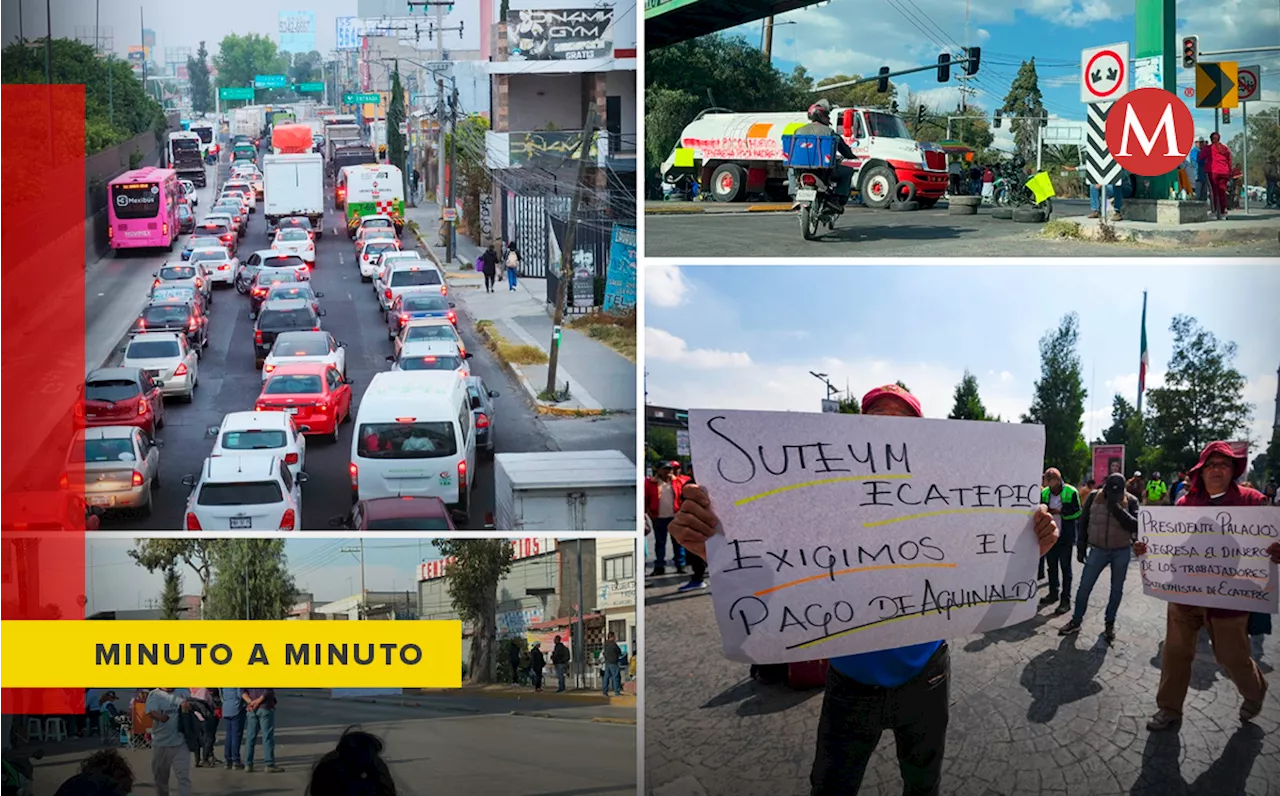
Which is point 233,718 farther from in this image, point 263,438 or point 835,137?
point 835,137

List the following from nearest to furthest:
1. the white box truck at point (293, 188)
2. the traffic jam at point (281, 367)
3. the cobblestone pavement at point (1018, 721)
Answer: the cobblestone pavement at point (1018, 721) → the traffic jam at point (281, 367) → the white box truck at point (293, 188)

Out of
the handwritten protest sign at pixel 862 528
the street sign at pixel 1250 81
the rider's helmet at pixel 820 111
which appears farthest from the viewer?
the rider's helmet at pixel 820 111

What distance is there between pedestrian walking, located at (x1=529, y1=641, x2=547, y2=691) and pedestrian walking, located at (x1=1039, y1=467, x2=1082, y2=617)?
205cm

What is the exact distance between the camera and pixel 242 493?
5922 millimetres

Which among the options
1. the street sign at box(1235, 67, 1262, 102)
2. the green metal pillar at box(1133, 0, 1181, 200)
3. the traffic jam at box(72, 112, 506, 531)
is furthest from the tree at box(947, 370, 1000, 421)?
the traffic jam at box(72, 112, 506, 531)

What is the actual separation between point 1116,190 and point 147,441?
4.17m

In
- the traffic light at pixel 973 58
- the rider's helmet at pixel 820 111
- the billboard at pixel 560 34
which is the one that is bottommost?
the rider's helmet at pixel 820 111

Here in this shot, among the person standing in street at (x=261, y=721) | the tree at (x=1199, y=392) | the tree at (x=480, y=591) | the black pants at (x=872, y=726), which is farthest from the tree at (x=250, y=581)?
the tree at (x=1199, y=392)

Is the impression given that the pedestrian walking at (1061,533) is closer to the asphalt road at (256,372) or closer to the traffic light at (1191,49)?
the traffic light at (1191,49)

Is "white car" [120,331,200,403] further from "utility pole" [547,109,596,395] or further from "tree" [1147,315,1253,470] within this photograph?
"tree" [1147,315,1253,470]

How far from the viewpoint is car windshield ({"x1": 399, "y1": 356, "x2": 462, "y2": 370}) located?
248 inches

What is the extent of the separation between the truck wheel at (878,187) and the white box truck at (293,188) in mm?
2454

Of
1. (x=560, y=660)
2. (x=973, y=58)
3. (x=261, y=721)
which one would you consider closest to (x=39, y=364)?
(x=261, y=721)

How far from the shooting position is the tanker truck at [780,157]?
19.9 feet
